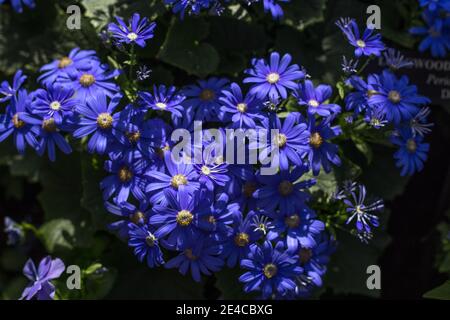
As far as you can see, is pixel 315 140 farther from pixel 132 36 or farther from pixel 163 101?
pixel 132 36

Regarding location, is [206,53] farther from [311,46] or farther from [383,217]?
[383,217]

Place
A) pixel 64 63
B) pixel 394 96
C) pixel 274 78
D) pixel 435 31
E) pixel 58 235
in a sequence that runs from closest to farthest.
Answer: pixel 274 78 → pixel 394 96 → pixel 64 63 → pixel 435 31 → pixel 58 235

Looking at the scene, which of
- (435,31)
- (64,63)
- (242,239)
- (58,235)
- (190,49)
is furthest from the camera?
(58,235)

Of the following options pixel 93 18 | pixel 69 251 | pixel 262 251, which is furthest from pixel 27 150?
pixel 262 251

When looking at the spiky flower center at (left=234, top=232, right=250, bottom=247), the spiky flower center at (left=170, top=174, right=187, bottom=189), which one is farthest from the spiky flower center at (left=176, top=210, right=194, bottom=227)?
the spiky flower center at (left=234, top=232, right=250, bottom=247)

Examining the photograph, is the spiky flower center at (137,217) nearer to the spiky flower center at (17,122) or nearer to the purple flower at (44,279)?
the purple flower at (44,279)

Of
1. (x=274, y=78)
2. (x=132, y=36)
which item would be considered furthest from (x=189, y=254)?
(x=132, y=36)

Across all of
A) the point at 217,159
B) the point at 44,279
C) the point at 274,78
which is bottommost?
the point at 44,279
